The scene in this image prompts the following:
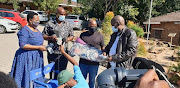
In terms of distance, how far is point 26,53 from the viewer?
8.39ft

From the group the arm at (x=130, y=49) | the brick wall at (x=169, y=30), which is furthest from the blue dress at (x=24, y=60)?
the brick wall at (x=169, y=30)

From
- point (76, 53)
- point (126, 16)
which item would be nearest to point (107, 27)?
point (76, 53)

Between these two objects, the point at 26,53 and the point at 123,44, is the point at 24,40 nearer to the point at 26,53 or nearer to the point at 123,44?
the point at 26,53

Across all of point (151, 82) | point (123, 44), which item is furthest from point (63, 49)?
point (151, 82)

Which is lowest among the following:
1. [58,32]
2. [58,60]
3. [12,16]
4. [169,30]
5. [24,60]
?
[169,30]

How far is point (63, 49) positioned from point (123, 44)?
1.07m

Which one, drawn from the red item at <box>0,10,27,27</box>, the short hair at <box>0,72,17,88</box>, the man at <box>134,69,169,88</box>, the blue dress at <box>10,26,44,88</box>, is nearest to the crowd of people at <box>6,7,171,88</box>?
the blue dress at <box>10,26,44,88</box>

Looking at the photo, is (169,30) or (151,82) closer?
(151,82)

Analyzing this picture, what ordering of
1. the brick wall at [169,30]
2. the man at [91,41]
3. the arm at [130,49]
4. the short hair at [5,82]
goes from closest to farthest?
1. the short hair at [5,82]
2. the arm at [130,49]
3. the man at [91,41]
4. the brick wall at [169,30]

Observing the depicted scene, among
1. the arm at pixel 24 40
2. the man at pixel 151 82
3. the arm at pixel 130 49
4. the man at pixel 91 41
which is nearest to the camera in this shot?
the man at pixel 151 82

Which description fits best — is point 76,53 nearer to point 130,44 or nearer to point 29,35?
point 29,35

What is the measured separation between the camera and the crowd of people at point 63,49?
85.4 inches

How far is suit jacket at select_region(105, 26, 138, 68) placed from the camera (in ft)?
7.12

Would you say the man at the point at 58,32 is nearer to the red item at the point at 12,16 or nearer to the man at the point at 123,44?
the man at the point at 123,44
